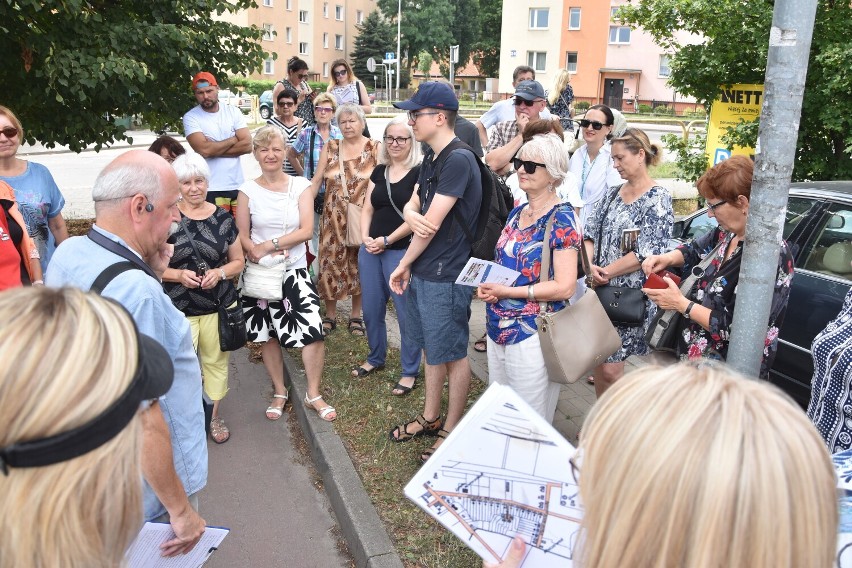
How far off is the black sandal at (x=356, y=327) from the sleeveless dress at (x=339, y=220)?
34cm

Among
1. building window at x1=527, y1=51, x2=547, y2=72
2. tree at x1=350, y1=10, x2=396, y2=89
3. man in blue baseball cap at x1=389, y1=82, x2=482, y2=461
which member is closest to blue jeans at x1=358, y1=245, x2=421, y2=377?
man in blue baseball cap at x1=389, y1=82, x2=482, y2=461

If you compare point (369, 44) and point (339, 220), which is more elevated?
point (369, 44)

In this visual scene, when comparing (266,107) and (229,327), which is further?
(266,107)

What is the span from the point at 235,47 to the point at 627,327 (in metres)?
5.63

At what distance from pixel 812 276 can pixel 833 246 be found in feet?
0.80

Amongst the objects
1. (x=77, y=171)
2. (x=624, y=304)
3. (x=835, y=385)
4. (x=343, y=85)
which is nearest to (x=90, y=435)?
(x=835, y=385)

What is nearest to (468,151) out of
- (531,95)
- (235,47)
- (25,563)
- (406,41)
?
(531,95)

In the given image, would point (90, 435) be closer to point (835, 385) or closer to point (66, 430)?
point (66, 430)

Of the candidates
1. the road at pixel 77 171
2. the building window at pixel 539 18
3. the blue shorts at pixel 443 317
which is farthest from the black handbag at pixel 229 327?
the building window at pixel 539 18

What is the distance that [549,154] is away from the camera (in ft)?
11.5

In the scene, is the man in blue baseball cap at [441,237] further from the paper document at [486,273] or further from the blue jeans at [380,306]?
the blue jeans at [380,306]

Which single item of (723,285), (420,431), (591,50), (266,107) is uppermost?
(591,50)

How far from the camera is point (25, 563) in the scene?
109cm

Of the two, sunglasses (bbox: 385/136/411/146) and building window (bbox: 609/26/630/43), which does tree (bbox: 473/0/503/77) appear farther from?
sunglasses (bbox: 385/136/411/146)
